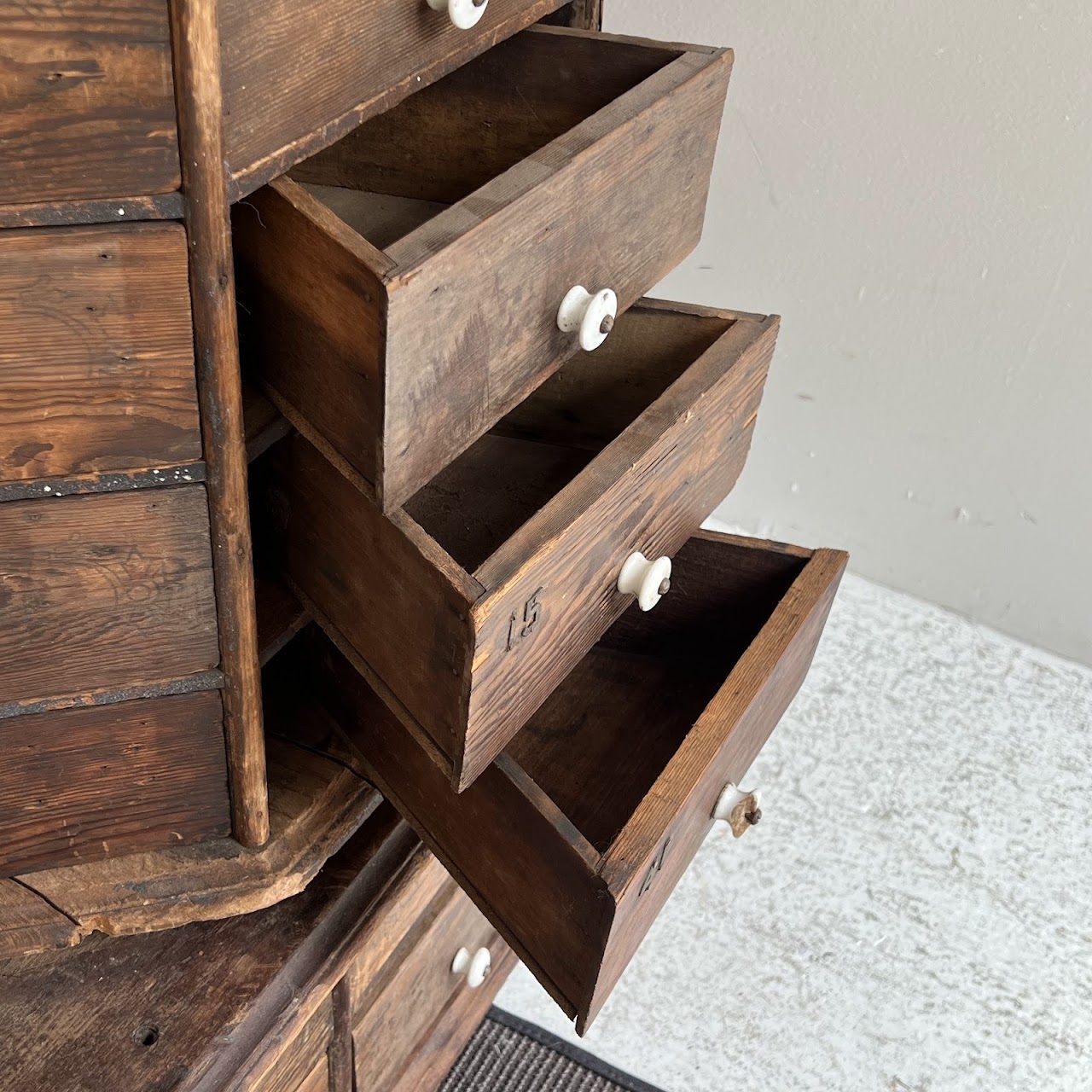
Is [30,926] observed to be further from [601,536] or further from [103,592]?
[601,536]

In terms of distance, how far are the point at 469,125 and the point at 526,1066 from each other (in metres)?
0.91

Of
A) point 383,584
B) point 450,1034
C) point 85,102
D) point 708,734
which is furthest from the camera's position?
point 450,1034

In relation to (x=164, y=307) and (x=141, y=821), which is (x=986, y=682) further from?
(x=164, y=307)

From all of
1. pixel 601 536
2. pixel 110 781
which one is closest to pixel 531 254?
pixel 601 536

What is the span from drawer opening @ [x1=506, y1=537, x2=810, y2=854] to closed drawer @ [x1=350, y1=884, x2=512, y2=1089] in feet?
0.55

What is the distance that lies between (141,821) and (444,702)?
271 mm

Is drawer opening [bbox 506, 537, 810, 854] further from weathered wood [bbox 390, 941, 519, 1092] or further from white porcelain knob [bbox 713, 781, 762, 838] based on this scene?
weathered wood [bbox 390, 941, 519, 1092]

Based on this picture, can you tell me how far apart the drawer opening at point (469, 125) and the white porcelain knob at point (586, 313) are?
0.16 m

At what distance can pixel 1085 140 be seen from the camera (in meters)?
1.29

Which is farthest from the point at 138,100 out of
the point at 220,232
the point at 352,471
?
the point at 352,471

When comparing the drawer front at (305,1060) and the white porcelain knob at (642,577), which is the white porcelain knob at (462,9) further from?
the drawer front at (305,1060)

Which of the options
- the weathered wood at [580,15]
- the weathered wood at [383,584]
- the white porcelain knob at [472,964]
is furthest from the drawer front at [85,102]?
the white porcelain knob at [472,964]

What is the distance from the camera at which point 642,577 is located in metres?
0.86

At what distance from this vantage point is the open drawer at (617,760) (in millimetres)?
807
